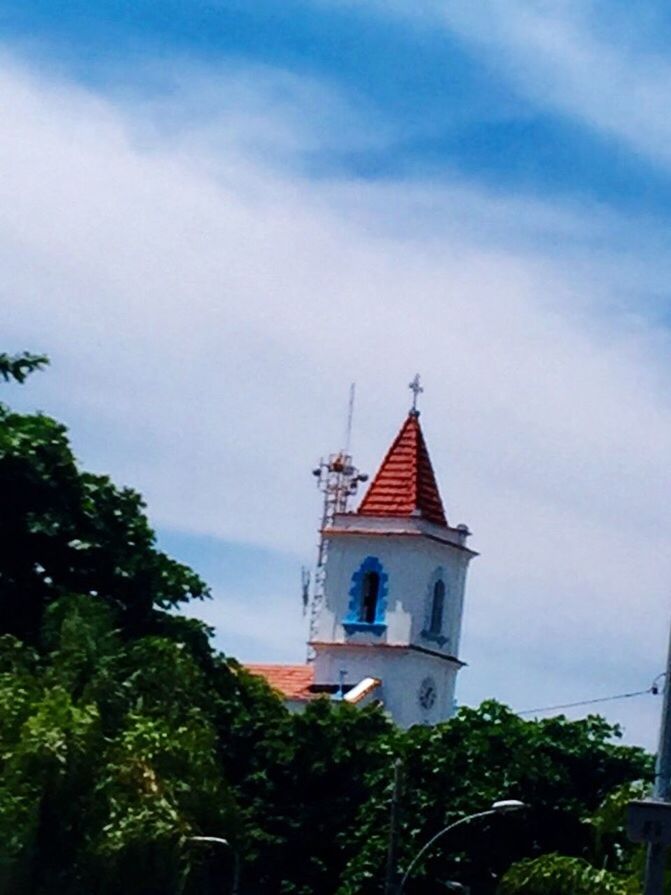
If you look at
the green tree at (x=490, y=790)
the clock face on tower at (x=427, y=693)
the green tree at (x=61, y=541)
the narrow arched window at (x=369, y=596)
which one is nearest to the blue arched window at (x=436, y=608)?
the clock face on tower at (x=427, y=693)

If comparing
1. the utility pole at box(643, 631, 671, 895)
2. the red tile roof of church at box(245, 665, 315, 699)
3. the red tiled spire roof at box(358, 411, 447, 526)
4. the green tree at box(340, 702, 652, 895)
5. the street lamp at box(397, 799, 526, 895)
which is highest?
the red tiled spire roof at box(358, 411, 447, 526)

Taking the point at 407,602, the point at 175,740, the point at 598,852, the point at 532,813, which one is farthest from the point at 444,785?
the point at 407,602

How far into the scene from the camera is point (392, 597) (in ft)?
271

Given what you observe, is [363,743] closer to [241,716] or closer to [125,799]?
[241,716]

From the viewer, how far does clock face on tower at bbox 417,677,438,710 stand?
271 feet

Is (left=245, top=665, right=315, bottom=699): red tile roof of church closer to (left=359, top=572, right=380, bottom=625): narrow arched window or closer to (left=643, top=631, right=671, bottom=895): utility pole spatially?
(left=359, top=572, right=380, bottom=625): narrow arched window

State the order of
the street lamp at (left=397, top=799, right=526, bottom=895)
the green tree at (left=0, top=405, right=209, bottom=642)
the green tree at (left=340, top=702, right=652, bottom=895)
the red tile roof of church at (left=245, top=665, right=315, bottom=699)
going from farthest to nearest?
1. the red tile roof of church at (left=245, top=665, right=315, bottom=699)
2. the green tree at (left=340, top=702, right=652, bottom=895)
3. the green tree at (left=0, top=405, right=209, bottom=642)
4. the street lamp at (left=397, top=799, right=526, bottom=895)

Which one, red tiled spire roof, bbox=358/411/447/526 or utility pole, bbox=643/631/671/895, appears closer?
utility pole, bbox=643/631/671/895

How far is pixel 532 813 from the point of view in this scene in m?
52.5

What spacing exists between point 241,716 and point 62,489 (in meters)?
11.7

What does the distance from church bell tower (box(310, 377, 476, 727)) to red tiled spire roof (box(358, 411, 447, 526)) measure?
31 millimetres

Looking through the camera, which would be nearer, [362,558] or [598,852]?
[598,852]

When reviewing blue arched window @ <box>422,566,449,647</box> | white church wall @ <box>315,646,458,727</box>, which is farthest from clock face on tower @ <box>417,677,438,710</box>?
blue arched window @ <box>422,566,449,647</box>

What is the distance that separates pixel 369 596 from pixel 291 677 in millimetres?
Result: 3520
